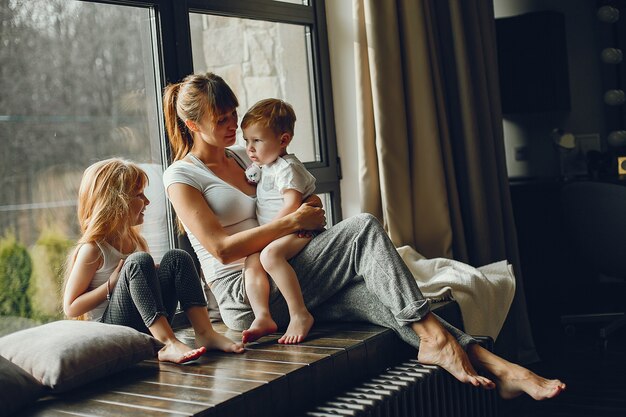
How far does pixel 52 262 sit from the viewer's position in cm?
249

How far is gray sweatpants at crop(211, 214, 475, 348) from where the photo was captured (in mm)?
2455

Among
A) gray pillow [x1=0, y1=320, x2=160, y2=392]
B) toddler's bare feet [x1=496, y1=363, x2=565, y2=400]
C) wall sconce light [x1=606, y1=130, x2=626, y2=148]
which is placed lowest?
toddler's bare feet [x1=496, y1=363, x2=565, y2=400]

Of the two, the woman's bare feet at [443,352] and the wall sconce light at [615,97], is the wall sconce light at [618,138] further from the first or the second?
the woman's bare feet at [443,352]

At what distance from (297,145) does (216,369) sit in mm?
1573

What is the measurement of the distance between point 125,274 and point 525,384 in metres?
1.19

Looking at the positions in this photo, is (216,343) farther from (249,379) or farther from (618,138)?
(618,138)

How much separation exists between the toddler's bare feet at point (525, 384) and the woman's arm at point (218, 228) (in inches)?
30.3

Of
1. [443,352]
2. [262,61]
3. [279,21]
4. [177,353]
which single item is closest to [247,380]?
[177,353]

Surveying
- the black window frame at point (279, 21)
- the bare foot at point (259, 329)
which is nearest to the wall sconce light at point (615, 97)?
the black window frame at point (279, 21)

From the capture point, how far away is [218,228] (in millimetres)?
2562

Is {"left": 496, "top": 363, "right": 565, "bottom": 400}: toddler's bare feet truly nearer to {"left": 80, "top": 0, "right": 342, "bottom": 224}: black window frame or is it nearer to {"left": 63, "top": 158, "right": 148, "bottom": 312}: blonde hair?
{"left": 63, "top": 158, "right": 148, "bottom": 312}: blonde hair

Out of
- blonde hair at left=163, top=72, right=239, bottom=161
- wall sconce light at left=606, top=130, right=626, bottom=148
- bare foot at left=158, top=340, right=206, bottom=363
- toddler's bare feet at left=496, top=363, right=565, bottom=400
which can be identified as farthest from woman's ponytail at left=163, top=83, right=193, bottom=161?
wall sconce light at left=606, top=130, right=626, bottom=148

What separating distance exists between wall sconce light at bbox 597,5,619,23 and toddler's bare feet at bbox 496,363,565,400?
297 cm

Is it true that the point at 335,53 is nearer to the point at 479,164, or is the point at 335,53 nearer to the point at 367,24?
the point at 367,24
